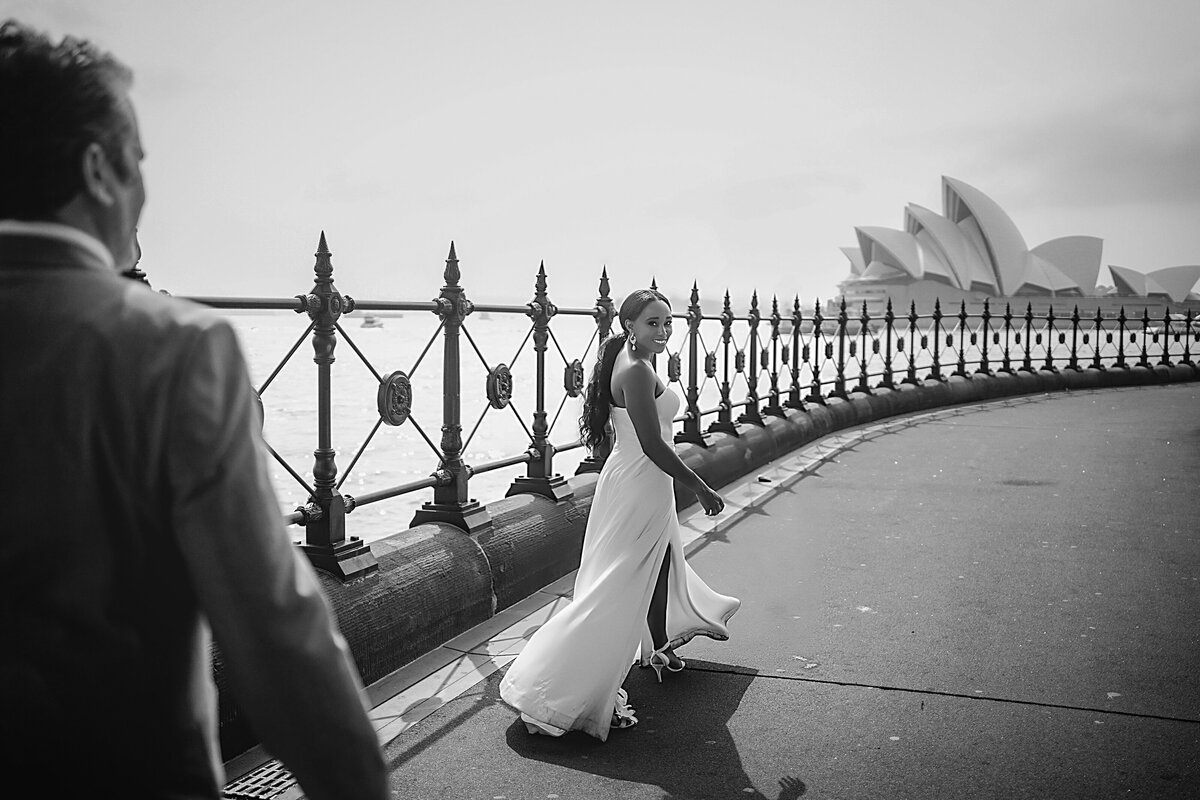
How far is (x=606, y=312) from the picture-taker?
27.8 feet

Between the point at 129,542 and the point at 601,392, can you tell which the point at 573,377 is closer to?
the point at 601,392

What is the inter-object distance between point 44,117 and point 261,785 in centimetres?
305

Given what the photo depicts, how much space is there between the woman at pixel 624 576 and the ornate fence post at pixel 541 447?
2.01 meters

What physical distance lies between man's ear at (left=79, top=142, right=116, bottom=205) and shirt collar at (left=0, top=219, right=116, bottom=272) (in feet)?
0.15

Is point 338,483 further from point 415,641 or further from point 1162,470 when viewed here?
point 1162,470

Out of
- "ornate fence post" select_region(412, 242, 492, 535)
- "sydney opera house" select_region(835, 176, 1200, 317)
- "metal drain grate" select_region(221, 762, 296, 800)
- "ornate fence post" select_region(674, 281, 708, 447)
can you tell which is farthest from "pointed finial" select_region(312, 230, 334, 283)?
"sydney opera house" select_region(835, 176, 1200, 317)

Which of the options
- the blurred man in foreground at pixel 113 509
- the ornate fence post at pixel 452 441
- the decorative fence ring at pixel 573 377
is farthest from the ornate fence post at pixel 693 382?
the blurred man in foreground at pixel 113 509

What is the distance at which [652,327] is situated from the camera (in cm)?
474

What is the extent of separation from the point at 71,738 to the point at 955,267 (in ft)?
239

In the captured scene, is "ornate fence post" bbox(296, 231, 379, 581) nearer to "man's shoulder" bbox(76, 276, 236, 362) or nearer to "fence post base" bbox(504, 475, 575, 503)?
"fence post base" bbox(504, 475, 575, 503)

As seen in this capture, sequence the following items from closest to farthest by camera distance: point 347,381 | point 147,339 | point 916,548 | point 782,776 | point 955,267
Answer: point 147,339
point 782,776
point 916,548
point 347,381
point 955,267

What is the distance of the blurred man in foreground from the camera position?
1.14 m

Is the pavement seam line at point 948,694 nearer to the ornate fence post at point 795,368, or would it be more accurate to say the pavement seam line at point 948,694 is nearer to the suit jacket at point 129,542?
the suit jacket at point 129,542

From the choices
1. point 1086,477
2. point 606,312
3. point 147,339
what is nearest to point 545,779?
point 147,339
